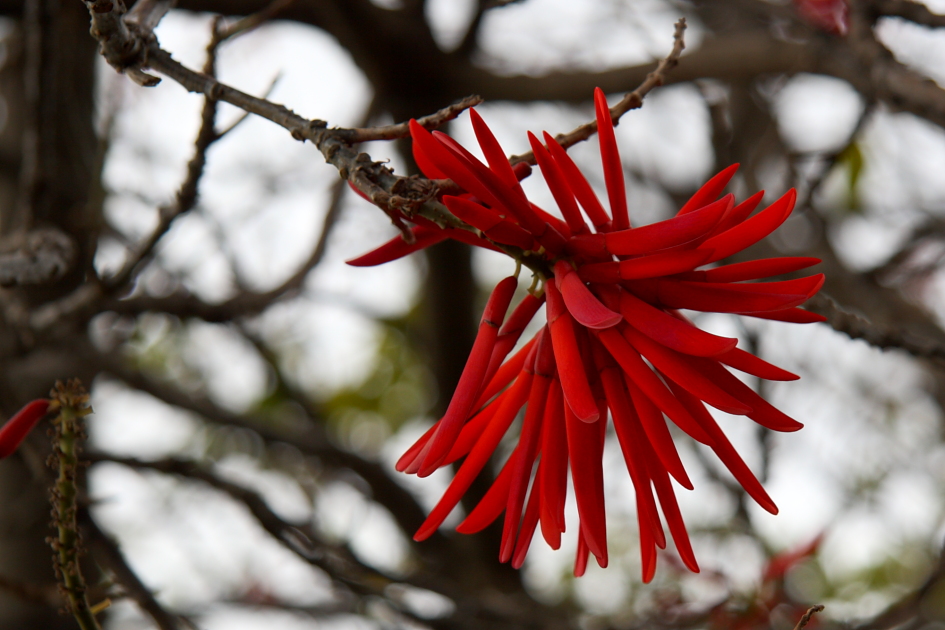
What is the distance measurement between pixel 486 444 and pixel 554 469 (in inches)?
2.6

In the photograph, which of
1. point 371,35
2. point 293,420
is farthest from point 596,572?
point 371,35

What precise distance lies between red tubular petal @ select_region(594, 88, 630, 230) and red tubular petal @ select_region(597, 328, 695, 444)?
91 mm

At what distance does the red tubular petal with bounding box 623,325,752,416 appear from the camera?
0.43m

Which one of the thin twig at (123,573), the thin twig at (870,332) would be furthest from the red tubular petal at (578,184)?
the thin twig at (123,573)

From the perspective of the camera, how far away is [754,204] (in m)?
0.49

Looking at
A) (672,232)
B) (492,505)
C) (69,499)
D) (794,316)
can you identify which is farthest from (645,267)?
(69,499)

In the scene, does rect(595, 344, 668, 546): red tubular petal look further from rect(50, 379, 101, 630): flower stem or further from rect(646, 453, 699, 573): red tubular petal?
rect(50, 379, 101, 630): flower stem

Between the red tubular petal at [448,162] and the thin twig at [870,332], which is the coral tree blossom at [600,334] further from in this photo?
the thin twig at [870,332]

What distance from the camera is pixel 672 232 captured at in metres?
0.43

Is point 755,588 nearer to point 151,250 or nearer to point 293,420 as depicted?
point 151,250

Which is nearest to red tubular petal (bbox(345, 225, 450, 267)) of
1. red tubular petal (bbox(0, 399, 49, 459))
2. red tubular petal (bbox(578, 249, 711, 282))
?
red tubular petal (bbox(578, 249, 711, 282))

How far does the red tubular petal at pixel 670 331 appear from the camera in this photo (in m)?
0.41

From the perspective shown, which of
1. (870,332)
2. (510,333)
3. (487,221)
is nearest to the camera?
(487,221)

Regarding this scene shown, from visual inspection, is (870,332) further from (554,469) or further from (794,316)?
(554,469)
